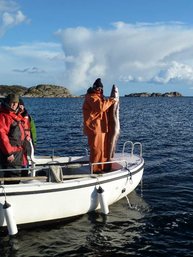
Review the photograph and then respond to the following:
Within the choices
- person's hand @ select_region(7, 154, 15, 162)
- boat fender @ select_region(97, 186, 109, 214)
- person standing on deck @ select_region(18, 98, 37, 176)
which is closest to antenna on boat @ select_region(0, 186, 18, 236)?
person's hand @ select_region(7, 154, 15, 162)

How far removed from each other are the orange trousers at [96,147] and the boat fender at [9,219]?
3018 millimetres

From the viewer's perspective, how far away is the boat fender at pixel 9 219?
8812mm

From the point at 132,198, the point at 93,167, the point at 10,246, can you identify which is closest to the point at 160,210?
the point at 132,198

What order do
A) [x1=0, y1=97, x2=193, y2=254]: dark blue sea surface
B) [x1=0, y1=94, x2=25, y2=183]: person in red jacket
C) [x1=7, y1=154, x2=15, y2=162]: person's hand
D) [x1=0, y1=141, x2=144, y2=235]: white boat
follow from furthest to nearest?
[x1=7, y1=154, x2=15, y2=162]: person's hand
[x1=0, y1=94, x2=25, y2=183]: person in red jacket
[x1=0, y1=141, x2=144, y2=235]: white boat
[x1=0, y1=97, x2=193, y2=254]: dark blue sea surface

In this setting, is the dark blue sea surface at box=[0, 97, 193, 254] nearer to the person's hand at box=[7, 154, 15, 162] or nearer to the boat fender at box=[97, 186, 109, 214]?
the boat fender at box=[97, 186, 109, 214]

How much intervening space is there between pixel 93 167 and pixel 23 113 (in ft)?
7.74

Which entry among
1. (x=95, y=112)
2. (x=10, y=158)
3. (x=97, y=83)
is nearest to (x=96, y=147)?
(x=95, y=112)

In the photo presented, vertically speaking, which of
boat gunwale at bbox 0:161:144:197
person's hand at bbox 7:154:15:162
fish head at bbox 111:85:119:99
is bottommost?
boat gunwale at bbox 0:161:144:197

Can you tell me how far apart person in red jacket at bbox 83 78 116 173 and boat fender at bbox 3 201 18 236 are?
3.03 m

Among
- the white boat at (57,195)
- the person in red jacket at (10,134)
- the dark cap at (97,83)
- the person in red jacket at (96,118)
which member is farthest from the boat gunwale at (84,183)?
the dark cap at (97,83)

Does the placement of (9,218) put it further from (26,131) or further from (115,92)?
(115,92)

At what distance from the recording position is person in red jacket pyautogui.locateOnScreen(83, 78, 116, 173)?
10.7 m

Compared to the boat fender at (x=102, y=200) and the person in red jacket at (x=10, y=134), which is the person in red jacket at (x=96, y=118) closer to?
the boat fender at (x=102, y=200)

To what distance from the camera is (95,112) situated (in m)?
10.8
